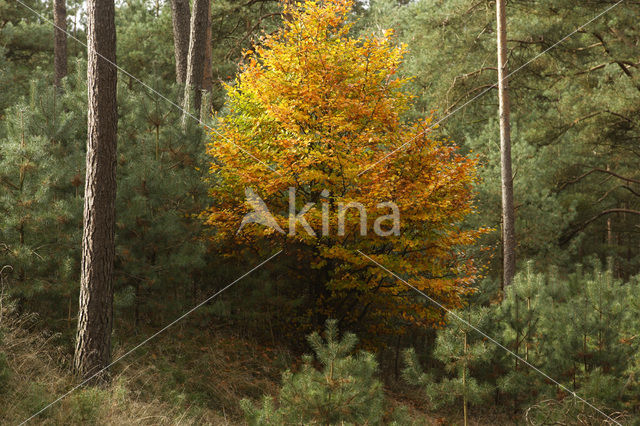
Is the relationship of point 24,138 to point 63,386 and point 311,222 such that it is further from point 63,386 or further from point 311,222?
point 311,222

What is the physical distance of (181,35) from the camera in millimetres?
12250

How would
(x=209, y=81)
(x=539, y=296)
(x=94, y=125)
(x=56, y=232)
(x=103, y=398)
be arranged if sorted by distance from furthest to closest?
(x=209, y=81) < (x=539, y=296) < (x=56, y=232) < (x=94, y=125) < (x=103, y=398)

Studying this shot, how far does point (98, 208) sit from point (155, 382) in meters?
2.29

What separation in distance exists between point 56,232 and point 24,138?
1134 mm

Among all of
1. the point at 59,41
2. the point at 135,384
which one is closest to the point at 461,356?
the point at 135,384

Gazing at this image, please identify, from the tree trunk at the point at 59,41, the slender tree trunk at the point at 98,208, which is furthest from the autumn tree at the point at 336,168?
the tree trunk at the point at 59,41

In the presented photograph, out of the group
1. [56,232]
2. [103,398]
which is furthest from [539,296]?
[56,232]

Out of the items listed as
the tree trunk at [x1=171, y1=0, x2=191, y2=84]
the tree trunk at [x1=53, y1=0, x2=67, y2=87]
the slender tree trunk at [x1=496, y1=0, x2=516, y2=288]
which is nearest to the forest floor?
the slender tree trunk at [x1=496, y1=0, x2=516, y2=288]

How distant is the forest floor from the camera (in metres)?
5.09

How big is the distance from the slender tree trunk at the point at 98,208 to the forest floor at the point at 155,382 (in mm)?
370

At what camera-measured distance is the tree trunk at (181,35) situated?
12.1 m

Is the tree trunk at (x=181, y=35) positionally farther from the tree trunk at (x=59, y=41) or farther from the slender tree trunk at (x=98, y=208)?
the slender tree trunk at (x=98, y=208)

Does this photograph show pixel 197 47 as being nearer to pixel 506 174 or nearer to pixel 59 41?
pixel 59 41

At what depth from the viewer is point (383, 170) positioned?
829 cm
